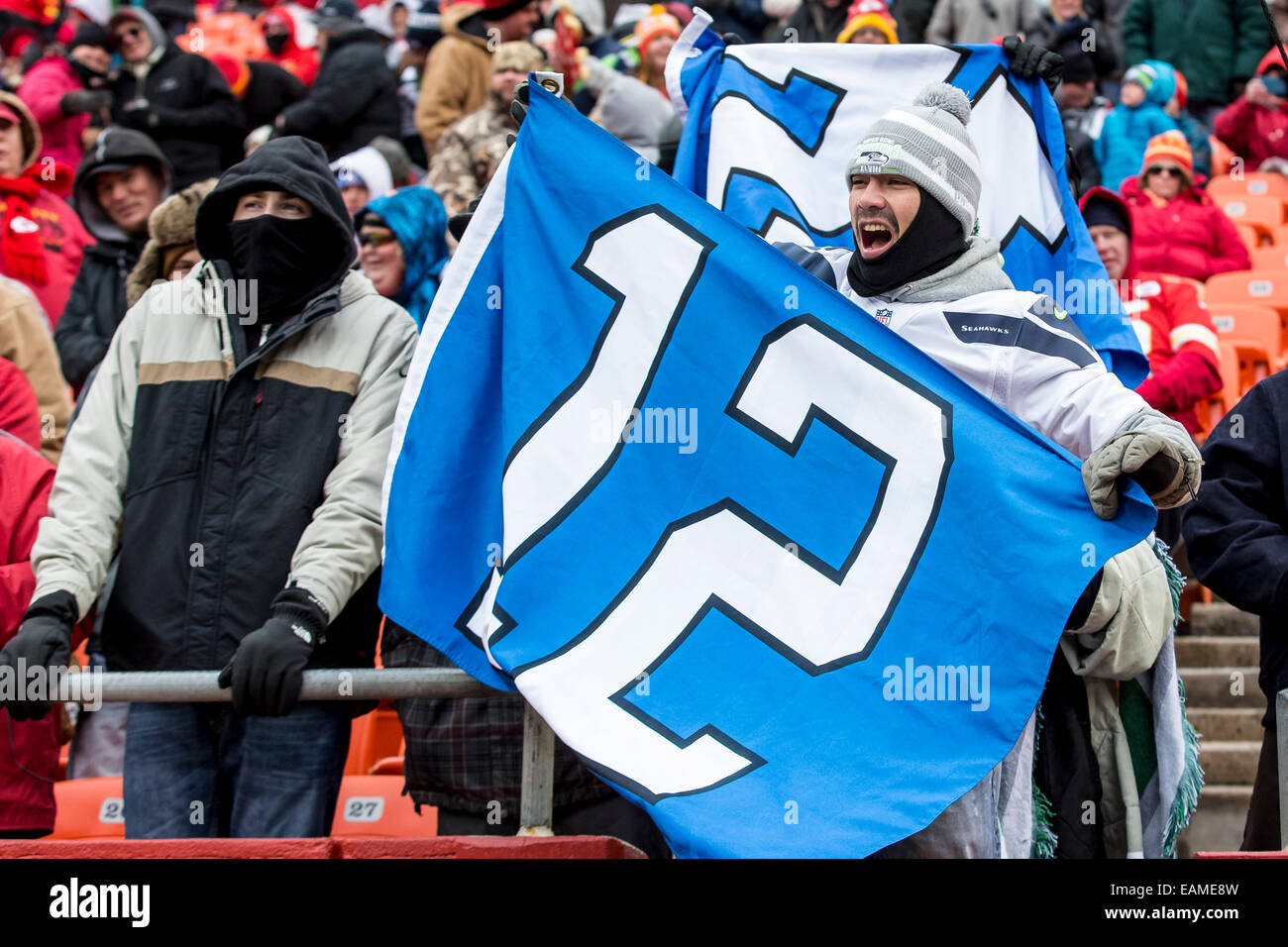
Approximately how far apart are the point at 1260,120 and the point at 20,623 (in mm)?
10253

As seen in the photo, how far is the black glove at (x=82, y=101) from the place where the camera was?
988cm

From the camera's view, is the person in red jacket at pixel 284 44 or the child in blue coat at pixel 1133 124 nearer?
the child in blue coat at pixel 1133 124

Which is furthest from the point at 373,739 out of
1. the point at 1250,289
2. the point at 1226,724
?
the point at 1250,289

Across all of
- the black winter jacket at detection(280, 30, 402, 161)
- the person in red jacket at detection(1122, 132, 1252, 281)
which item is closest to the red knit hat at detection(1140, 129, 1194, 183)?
the person in red jacket at detection(1122, 132, 1252, 281)

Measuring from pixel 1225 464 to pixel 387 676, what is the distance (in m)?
2.26

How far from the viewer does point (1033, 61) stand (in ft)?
16.5

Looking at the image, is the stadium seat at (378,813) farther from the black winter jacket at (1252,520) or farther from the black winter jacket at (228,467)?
the black winter jacket at (1252,520)

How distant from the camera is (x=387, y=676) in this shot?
343 centimetres

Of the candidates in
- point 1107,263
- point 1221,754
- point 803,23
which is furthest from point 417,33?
point 1221,754

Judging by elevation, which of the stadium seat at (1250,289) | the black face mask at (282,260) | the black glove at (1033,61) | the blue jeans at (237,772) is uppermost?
the black glove at (1033,61)

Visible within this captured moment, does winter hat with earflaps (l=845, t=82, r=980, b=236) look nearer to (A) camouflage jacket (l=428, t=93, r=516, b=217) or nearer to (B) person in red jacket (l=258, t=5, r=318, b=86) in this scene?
(A) camouflage jacket (l=428, t=93, r=516, b=217)

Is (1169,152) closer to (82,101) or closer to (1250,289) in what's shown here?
(1250,289)

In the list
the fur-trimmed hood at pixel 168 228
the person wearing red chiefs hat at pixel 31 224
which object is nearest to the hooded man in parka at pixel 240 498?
the fur-trimmed hood at pixel 168 228

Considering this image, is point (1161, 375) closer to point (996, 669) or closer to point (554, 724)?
A: point (996, 669)
